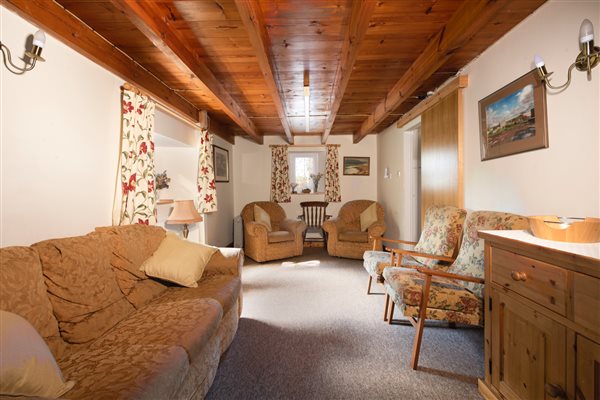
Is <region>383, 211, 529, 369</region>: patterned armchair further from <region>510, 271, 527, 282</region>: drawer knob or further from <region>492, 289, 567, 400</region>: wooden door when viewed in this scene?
<region>510, 271, 527, 282</region>: drawer knob

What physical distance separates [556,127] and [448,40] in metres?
0.89

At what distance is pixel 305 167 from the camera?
5.78 meters

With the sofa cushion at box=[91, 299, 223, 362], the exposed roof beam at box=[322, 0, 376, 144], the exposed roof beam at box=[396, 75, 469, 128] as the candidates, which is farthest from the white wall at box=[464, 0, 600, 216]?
the sofa cushion at box=[91, 299, 223, 362]

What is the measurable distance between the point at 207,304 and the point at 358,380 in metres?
1.02

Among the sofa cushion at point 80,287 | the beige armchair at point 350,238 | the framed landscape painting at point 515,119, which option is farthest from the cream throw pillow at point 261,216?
the framed landscape painting at point 515,119

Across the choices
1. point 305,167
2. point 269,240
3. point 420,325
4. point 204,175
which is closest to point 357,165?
point 305,167

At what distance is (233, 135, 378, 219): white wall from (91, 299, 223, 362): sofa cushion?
410 cm

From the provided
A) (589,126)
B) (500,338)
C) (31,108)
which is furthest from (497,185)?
(31,108)

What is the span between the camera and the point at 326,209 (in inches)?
219

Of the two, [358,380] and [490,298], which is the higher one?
[490,298]

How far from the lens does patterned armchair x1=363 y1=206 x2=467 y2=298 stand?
2.30m

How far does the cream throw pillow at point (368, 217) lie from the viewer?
4621mm

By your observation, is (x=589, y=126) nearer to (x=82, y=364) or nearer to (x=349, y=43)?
(x=349, y=43)

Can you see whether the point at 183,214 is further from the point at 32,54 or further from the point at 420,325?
the point at 420,325
